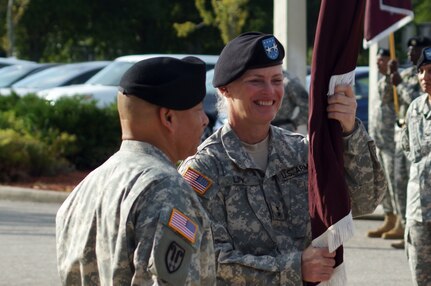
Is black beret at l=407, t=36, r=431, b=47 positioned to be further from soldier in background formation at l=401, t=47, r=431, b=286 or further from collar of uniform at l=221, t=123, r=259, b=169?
collar of uniform at l=221, t=123, r=259, b=169

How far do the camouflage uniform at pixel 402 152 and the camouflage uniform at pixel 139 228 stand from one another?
784 centimetres

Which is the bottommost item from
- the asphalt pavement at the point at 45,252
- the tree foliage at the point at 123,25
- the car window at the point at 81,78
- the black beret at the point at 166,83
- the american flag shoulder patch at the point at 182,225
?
the tree foliage at the point at 123,25

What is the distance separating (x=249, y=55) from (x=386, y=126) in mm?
8396

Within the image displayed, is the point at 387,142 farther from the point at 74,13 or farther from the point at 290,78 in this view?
the point at 74,13

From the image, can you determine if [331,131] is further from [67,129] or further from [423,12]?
[423,12]

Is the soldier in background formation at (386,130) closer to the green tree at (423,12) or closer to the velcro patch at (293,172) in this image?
the velcro patch at (293,172)

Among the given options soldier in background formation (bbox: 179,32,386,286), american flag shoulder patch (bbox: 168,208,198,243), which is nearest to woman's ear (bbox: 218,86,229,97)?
soldier in background formation (bbox: 179,32,386,286)

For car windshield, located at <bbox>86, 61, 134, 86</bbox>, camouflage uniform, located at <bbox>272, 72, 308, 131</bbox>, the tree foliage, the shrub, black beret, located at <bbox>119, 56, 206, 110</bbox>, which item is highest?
black beret, located at <bbox>119, 56, 206, 110</bbox>

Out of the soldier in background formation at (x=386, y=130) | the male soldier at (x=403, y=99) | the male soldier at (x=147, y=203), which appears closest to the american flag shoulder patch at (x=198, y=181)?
the male soldier at (x=147, y=203)

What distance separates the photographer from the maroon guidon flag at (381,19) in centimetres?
1183

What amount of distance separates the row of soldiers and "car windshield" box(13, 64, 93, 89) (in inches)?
553

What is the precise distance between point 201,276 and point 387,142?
9301mm

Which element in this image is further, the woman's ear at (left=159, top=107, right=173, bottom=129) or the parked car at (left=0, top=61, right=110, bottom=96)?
the parked car at (left=0, top=61, right=110, bottom=96)

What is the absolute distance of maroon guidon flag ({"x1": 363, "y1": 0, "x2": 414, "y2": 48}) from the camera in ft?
38.8
